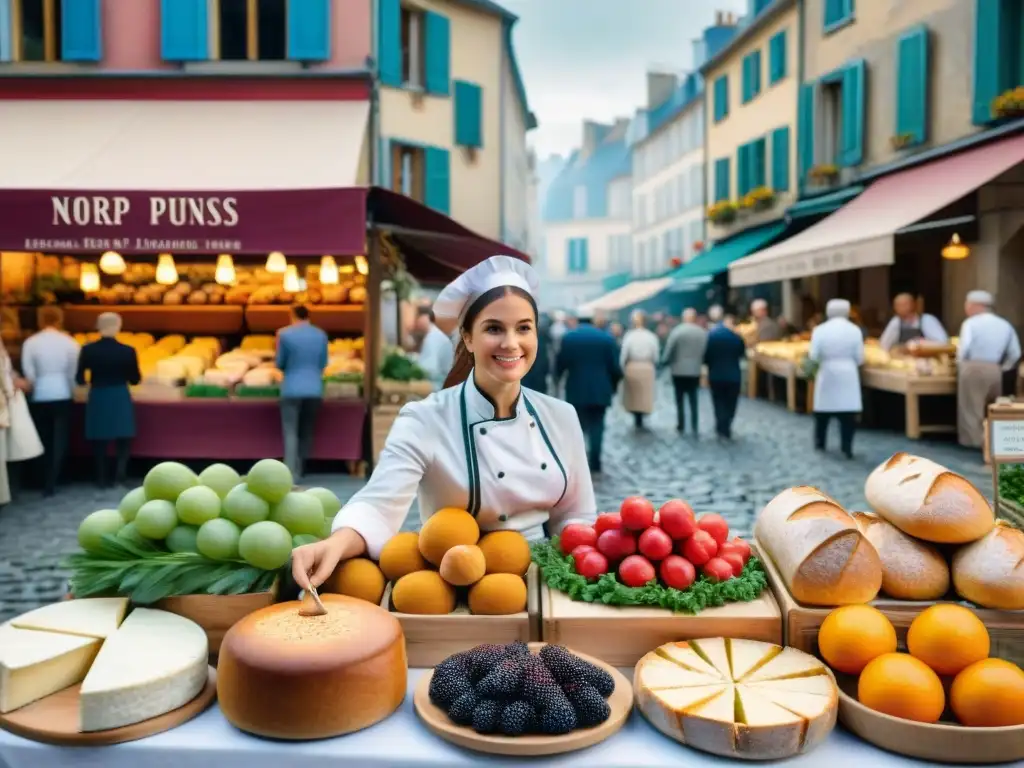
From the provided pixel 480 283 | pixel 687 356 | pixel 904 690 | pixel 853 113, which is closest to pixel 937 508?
pixel 904 690

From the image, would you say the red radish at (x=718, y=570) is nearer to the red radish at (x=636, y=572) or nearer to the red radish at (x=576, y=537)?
the red radish at (x=636, y=572)

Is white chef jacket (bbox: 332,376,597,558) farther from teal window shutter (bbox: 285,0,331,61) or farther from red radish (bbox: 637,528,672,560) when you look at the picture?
teal window shutter (bbox: 285,0,331,61)

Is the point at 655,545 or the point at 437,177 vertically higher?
the point at 437,177

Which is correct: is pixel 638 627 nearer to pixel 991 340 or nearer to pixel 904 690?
pixel 904 690

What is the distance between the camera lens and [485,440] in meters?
2.62

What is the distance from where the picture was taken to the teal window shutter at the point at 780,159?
20609 millimetres

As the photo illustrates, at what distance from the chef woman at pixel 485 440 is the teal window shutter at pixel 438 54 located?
54.6 ft

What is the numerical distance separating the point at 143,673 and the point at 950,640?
170cm

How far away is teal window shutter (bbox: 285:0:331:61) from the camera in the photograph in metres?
12.8

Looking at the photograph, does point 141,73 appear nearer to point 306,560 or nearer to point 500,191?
point 500,191

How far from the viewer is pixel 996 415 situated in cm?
314

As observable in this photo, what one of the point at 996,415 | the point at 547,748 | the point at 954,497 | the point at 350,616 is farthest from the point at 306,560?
the point at 996,415

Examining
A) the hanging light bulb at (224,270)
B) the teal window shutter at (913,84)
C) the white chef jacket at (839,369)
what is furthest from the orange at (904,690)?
the teal window shutter at (913,84)

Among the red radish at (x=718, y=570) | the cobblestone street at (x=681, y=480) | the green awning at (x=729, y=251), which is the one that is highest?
the green awning at (x=729, y=251)
